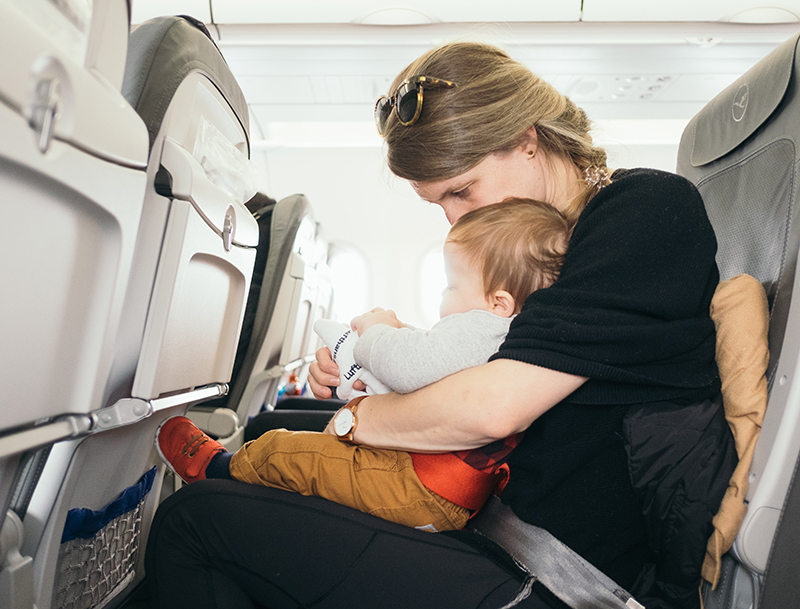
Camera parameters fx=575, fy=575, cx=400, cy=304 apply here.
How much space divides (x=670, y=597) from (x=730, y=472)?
0.22 m

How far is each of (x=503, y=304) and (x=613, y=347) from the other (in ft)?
0.95

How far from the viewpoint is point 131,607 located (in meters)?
1.46

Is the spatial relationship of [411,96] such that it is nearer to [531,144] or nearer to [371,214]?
[531,144]

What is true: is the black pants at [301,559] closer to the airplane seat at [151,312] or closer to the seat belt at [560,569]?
the seat belt at [560,569]

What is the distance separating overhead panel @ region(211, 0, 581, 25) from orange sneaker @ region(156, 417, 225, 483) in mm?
3213

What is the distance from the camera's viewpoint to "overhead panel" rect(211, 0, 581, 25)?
3744 millimetres

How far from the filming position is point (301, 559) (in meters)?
0.92

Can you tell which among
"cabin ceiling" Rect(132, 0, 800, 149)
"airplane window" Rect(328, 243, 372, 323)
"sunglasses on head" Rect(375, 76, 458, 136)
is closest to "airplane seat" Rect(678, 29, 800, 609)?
"sunglasses on head" Rect(375, 76, 458, 136)

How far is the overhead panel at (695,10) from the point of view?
148 inches

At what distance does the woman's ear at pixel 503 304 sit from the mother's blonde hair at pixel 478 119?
0.23 m

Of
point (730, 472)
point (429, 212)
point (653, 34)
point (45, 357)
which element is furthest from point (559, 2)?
point (45, 357)

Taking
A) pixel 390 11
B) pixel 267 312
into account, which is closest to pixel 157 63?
pixel 267 312

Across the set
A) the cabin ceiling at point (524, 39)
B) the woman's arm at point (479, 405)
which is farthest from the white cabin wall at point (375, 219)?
the woman's arm at point (479, 405)

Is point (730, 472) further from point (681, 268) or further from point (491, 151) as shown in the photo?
point (491, 151)
